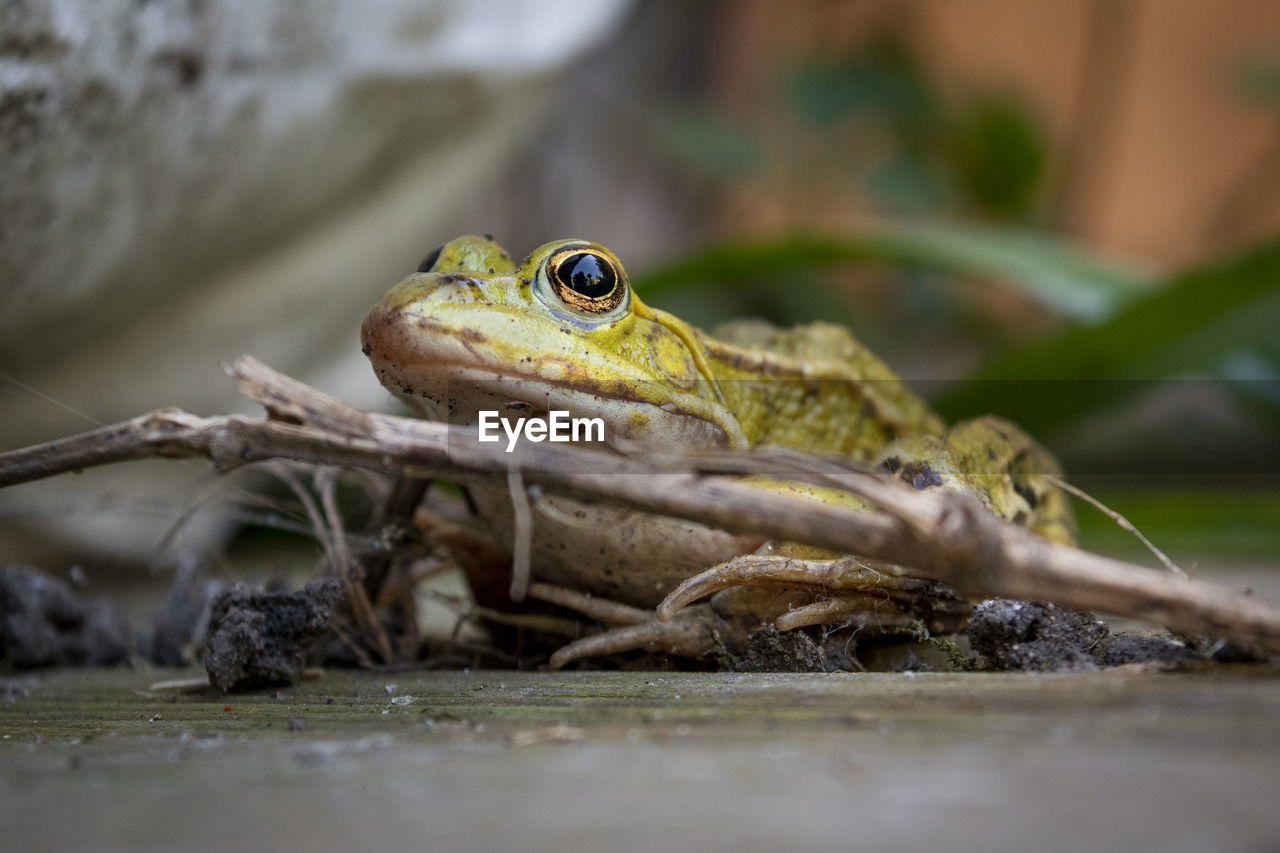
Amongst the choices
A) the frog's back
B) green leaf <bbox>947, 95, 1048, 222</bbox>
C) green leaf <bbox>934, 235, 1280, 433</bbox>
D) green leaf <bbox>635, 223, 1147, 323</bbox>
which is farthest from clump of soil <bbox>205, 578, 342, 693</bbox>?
green leaf <bbox>947, 95, 1048, 222</bbox>

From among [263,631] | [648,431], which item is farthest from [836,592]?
[263,631]

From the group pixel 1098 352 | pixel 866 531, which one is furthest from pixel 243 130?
pixel 1098 352

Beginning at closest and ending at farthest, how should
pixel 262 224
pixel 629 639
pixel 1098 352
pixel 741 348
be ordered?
pixel 629 639 < pixel 741 348 < pixel 1098 352 < pixel 262 224

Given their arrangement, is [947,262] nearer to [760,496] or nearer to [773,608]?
[773,608]

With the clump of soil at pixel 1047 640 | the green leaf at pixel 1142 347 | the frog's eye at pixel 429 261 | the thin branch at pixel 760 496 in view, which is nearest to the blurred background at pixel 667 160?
the green leaf at pixel 1142 347

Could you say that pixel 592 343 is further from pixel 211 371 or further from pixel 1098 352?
pixel 211 371

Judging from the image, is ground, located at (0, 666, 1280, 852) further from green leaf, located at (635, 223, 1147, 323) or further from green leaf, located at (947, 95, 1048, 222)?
green leaf, located at (947, 95, 1048, 222)

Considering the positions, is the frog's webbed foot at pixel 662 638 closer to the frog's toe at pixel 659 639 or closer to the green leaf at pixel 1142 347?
the frog's toe at pixel 659 639
